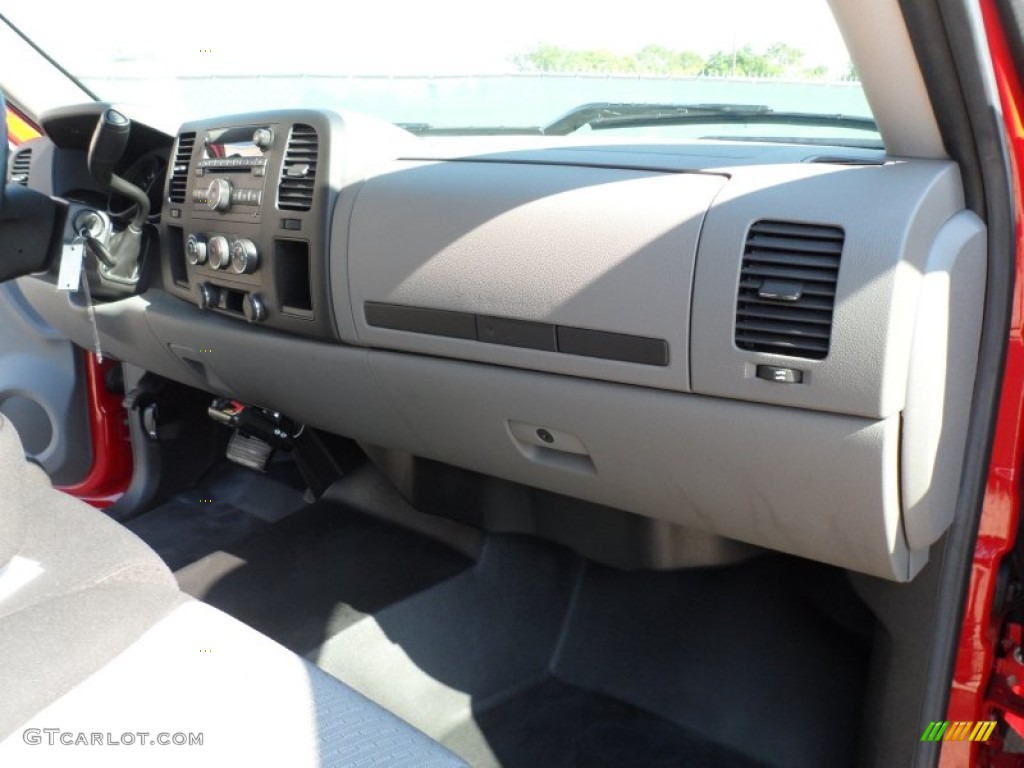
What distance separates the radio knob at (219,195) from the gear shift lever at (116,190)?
0.29 metres

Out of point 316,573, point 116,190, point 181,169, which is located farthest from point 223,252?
point 316,573

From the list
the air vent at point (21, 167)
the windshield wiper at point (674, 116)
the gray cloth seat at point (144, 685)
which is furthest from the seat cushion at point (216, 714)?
the air vent at point (21, 167)

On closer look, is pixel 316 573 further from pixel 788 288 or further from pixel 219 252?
pixel 788 288

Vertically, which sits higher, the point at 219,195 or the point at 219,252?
the point at 219,195

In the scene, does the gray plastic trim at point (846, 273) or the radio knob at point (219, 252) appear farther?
the radio knob at point (219, 252)

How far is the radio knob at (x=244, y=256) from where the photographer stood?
2041 millimetres

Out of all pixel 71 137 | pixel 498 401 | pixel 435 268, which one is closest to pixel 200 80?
pixel 71 137

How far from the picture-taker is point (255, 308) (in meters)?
2.06

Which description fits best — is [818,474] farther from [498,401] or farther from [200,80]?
[200,80]

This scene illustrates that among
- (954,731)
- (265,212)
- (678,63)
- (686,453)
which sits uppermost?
(678,63)

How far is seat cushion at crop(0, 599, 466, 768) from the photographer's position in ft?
3.52

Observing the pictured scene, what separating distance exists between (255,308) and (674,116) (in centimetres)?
94

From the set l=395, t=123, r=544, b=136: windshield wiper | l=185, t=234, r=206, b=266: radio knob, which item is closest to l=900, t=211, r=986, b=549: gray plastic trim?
l=395, t=123, r=544, b=136: windshield wiper

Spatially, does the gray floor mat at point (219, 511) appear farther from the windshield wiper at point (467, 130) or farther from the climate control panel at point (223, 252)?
the windshield wiper at point (467, 130)
